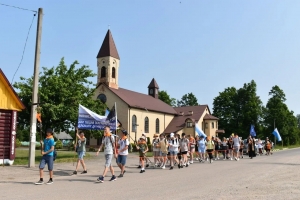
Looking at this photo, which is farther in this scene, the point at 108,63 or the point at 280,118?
the point at 280,118

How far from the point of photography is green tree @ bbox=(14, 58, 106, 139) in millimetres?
22031

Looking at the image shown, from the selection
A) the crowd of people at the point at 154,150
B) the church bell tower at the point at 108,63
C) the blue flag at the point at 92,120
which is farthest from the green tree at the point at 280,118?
the blue flag at the point at 92,120

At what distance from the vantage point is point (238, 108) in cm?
8169

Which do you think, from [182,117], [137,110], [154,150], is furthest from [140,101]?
[154,150]

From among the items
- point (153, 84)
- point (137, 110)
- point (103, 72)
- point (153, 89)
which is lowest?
point (137, 110)

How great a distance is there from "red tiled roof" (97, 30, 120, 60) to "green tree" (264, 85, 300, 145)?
122 ft

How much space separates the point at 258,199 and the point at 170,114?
54653 millimetres

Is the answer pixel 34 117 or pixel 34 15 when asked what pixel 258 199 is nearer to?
pixel 34 117

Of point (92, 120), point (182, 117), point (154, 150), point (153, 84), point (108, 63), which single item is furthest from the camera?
point (153, 84)

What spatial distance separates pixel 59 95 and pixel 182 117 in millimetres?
42847

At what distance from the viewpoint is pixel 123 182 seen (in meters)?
11.6

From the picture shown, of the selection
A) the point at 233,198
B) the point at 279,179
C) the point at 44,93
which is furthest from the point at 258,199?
the point at 44,93

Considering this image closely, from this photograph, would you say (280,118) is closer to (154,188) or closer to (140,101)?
(140,101)

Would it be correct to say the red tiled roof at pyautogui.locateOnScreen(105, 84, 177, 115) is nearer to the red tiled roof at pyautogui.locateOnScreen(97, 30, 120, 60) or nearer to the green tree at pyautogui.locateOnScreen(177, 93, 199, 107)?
the red tiled roof at pyautogui.locateOnScreen(97, 30, 120, 60)
